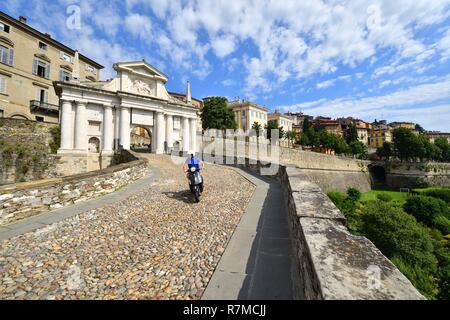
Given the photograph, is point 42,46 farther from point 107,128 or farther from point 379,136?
point 379,136

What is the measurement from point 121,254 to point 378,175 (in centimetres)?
6876

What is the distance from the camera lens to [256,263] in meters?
3.09

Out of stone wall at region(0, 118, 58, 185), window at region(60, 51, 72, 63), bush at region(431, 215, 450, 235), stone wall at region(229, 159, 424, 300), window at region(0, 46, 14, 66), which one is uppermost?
window at region(60, 51, 72, 63)

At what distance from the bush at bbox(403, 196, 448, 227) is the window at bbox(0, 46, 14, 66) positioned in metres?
48.9

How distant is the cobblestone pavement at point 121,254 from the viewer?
261 cm

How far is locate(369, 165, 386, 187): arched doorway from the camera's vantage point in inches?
2157

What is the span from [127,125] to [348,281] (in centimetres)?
2432

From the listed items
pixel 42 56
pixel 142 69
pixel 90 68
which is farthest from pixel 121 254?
pixel 90 68

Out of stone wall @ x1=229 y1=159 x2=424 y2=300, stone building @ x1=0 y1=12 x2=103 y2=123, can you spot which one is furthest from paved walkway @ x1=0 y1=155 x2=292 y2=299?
stone building @ x1=0 y1=12 x2=103 y2=123

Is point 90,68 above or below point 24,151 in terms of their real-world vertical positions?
above

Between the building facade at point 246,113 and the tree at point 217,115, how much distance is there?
24443 mm

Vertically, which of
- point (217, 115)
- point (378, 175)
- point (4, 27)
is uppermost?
point (4, 27)

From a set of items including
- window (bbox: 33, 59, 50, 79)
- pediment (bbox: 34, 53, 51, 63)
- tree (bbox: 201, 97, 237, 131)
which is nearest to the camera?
window (bbox: 33, 59, 50, 79)

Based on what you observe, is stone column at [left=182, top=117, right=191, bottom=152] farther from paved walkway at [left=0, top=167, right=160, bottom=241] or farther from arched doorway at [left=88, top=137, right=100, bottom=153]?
paved walkway at [left=0, top=167, right=160, bottom=241]
